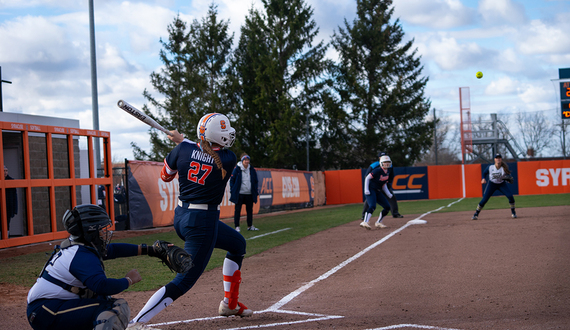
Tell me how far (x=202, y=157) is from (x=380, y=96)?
42.2m

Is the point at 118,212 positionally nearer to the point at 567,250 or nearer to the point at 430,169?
the point at 567,250

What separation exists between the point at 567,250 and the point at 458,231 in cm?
360

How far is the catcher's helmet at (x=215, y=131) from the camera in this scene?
4613mm

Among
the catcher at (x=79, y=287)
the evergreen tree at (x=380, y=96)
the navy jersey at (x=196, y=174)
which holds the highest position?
the evergreen tree at (x=380, y=96)

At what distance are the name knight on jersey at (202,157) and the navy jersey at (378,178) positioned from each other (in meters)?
9.88

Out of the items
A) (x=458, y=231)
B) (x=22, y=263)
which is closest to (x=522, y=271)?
(x=458, y=231)

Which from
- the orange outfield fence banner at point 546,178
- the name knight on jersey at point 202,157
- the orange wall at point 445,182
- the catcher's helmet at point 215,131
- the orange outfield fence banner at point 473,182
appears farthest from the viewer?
the orange wall at point 445,182

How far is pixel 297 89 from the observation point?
42719 mm

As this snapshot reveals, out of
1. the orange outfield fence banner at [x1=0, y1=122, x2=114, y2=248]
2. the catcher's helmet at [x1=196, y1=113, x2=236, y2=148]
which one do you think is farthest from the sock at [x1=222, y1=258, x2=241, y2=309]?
the orange outfield fence banner at [x1=0, y1=122, x2=114, y2=248]

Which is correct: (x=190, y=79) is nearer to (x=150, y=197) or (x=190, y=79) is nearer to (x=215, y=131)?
(x=150, y=197)

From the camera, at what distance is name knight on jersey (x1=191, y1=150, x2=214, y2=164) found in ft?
14.7

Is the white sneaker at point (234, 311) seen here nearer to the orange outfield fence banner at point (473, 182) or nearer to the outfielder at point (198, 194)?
the outfielder at point (198, 194)

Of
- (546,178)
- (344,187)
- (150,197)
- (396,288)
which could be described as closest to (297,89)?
(344,187)

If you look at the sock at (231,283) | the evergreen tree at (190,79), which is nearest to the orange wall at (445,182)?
the evergreen tree at (190,79)
